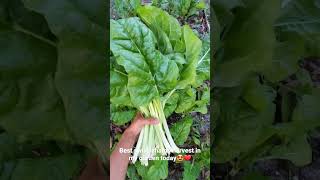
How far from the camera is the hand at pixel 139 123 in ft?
2.64

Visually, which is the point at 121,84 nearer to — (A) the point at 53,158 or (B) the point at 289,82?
(A) the point at 53,158

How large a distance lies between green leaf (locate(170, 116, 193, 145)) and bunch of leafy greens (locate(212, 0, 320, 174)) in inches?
5.2

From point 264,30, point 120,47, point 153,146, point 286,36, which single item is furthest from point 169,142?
point 286,36

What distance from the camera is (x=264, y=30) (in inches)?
37.0

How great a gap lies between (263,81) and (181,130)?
0.36 m

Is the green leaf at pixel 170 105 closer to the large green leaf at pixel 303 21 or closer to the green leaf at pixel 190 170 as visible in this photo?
the green leaf at pixel 190 170

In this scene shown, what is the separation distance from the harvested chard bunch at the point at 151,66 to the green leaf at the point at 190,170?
0.03m

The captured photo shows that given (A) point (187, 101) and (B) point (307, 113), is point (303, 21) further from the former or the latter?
(A) point (187, 101)

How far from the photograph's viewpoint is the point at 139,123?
0.81m

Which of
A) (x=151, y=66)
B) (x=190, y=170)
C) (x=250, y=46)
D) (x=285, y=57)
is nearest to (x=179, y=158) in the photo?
(x=190, y=170)

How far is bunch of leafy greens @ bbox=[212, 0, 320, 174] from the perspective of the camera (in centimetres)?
95

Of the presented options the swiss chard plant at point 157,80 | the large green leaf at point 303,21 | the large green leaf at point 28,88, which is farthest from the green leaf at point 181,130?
the large green leaf at point 303,21

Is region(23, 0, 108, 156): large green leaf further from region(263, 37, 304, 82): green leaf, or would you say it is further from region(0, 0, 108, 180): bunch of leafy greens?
region(263, 37, 304, 82): green leaf

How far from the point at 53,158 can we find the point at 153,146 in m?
0.29
